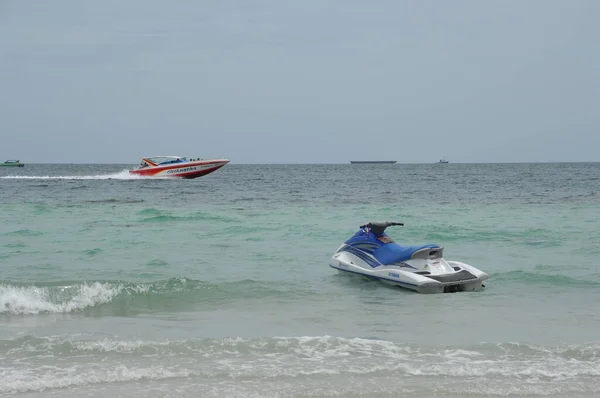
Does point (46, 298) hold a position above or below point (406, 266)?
below

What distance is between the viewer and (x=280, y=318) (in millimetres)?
8969

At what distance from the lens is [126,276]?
39.6 feet

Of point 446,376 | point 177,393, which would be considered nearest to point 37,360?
point 177,393

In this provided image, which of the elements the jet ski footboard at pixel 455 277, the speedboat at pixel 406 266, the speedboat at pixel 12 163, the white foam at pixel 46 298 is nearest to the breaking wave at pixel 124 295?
the white foam at pixel 46 298

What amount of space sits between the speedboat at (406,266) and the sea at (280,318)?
0.21m

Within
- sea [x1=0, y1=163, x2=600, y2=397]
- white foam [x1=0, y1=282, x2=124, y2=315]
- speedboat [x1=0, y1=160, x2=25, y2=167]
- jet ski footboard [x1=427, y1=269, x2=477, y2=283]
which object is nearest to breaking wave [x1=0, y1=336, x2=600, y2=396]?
sea [x1=0, y1=163, x2=600, y2=397]

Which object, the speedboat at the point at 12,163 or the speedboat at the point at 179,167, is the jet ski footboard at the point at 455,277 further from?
the speedboat at the point at 12,163

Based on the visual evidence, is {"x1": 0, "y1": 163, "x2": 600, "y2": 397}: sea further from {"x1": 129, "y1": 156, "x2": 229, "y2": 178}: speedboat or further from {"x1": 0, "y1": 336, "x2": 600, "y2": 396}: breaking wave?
{"x1": 129, "y1": 156, "x2": 229, "y2": 178}: speedboat

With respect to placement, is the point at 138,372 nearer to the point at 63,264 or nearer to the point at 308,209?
the point at 63,264

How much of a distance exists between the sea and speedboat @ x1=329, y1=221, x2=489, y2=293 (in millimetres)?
213

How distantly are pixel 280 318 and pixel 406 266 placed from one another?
2.75 m

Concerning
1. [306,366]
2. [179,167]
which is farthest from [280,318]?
[179,167]

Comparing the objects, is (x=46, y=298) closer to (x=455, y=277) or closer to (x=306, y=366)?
(x=306, y=366)

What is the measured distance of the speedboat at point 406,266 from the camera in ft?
34.2
